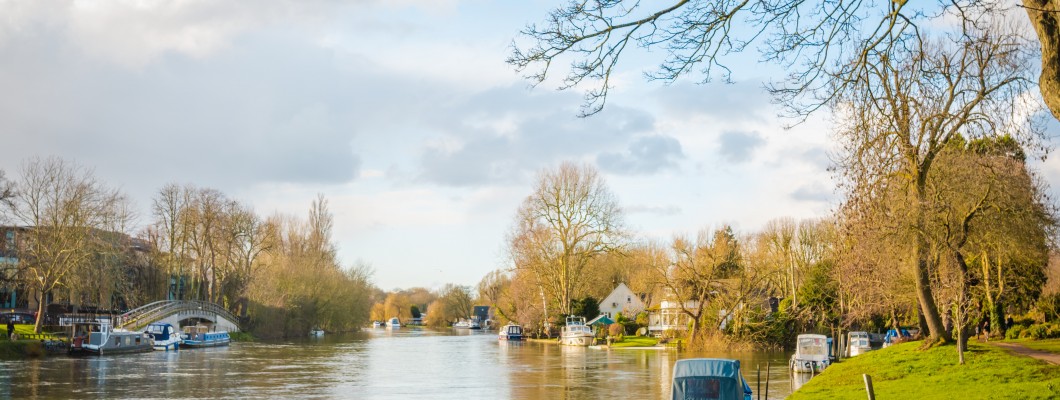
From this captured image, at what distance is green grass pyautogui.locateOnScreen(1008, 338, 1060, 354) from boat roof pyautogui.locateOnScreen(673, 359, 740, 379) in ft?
56.2

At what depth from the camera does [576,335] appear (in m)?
70.2

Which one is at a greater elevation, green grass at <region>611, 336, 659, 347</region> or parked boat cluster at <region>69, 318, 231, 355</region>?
parked boat cluster at <region>69, 318, 231, 355</region>

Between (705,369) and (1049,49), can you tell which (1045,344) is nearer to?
(705,369)

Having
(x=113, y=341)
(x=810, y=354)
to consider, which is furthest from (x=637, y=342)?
(x=113, y=341)

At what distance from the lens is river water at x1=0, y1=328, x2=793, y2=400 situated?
1210 inches

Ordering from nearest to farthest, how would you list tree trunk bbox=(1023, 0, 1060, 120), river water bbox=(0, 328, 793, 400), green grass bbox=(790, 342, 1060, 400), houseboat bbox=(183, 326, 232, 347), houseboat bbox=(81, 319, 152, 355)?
tree trunk bbox=(1023, 0, 1060, 120), green grass bbox=(790, 342, 1060, 400), river water bbox=(0, 328, 793, 400), houseboat bbox=(81, 319, 152, 355), houseboat bbox=(183, 326, 232, 347)

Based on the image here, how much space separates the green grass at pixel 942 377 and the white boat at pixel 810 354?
7.65 metres

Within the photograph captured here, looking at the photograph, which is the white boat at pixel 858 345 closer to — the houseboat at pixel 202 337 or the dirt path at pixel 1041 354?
the dirt path at pixel 1041 354

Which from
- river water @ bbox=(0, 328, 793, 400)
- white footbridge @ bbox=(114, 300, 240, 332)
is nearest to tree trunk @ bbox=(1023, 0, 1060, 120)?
river water @ bbox=(0, 328, 793, 400)

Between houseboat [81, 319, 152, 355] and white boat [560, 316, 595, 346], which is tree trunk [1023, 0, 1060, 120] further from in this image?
white boat [560, 316, 595, 346]

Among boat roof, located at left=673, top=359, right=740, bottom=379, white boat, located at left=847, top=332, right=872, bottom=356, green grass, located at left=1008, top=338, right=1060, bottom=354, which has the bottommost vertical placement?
white boat, located at left=847, top=332, right=872, bottom=356

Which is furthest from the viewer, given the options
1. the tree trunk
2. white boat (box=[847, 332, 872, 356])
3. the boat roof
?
white boat (box=[847, 332, 872, 356])

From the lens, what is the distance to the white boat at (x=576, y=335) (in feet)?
228

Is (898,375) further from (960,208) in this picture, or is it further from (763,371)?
(763,371)
